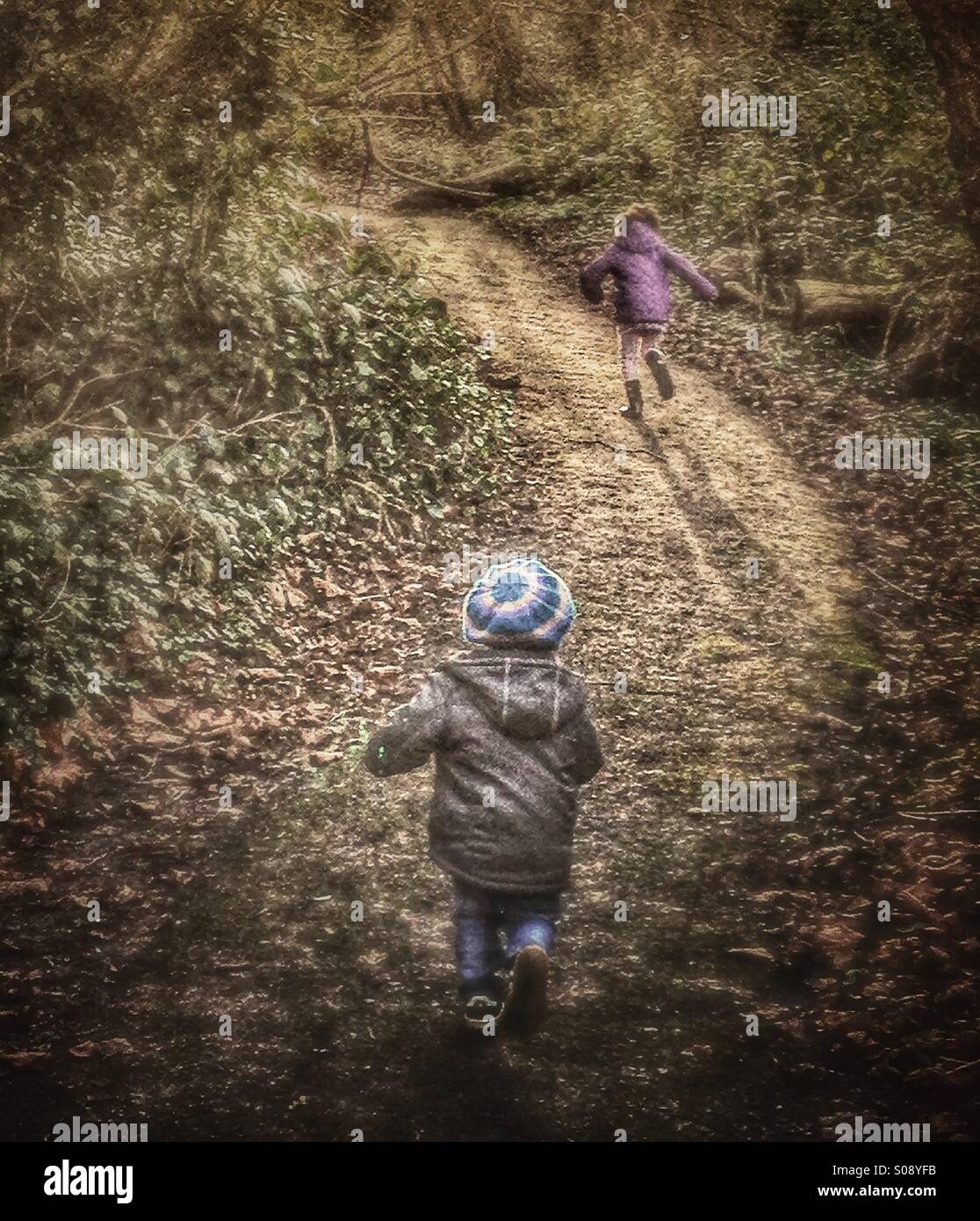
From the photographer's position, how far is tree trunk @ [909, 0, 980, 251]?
6688 mm

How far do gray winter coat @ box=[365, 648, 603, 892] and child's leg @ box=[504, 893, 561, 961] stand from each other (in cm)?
5

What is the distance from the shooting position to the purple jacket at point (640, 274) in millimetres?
7012

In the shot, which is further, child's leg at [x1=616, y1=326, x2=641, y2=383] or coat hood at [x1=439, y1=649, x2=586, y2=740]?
child's leg at [x1=616, y1=326, x2=641, y2=383]

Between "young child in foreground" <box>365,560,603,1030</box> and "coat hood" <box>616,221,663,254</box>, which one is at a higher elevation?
"coat hood" <box>616,221,663,254</box>

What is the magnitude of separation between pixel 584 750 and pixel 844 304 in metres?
4.54

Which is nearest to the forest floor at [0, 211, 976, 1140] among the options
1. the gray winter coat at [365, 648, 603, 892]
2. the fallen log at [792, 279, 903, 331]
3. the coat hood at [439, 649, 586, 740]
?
the gray winter coat at [365, 648, 603, 892]

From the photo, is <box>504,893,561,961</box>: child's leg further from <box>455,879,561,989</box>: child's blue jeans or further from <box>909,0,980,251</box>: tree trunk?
<box>909,0,980,251</box>: tree trunk

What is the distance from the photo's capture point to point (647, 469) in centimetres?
664

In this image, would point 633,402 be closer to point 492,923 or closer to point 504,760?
point 504,760

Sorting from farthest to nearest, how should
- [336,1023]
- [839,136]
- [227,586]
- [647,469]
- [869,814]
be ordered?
[839,136], [647,469], [227,586], [869,814], [336,1023]

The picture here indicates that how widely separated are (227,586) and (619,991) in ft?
8.23

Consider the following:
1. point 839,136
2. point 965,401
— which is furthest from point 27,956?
point 839,136

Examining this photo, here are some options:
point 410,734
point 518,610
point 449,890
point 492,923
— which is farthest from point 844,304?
point 492,923
